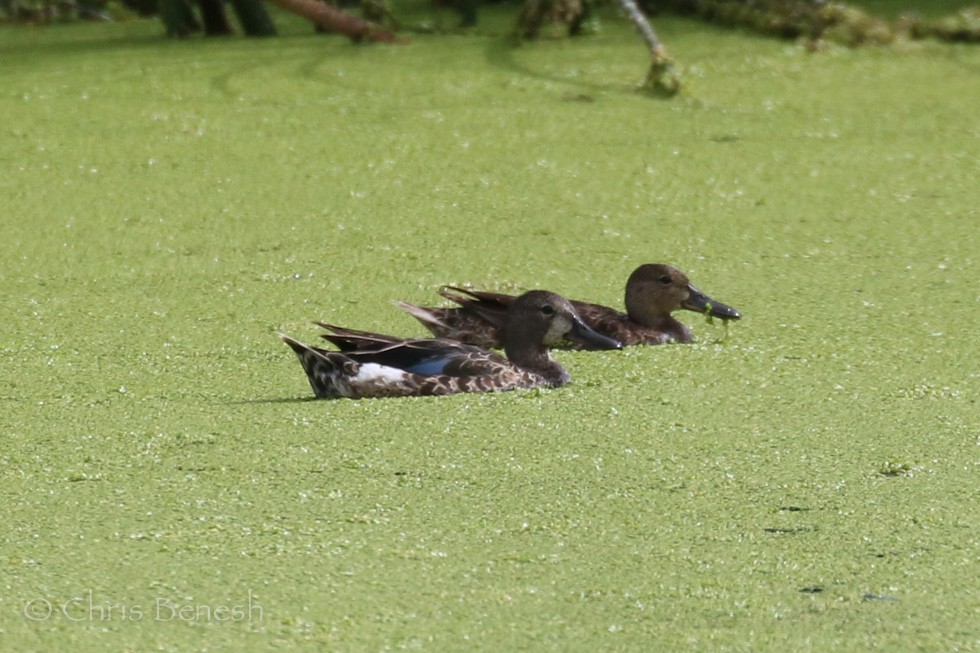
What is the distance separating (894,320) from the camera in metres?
5.11

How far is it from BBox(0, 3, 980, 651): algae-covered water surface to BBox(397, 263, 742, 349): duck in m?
0.12

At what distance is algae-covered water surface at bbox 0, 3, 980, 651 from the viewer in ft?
10.2

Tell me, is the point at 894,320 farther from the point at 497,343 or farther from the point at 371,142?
the point at 371,142

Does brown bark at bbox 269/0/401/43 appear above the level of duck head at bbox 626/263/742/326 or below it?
above

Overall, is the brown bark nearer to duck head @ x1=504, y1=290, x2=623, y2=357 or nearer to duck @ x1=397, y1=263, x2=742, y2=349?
duck @ x1=397, y1=263, x2=742, y2=349

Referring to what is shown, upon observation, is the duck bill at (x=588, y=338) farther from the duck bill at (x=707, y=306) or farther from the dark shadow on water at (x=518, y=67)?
the dark shadow on water at (x=518, y=67)

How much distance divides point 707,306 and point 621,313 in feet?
0.77

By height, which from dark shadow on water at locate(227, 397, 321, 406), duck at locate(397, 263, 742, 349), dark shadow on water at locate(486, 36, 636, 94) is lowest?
dark shadow on water at locate(227, 397, 321, 406)

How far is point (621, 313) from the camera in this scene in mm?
5156

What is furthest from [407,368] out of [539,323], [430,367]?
[539,323]

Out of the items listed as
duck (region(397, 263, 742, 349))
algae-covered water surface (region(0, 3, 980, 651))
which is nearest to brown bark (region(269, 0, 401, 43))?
algae-covered water surface (region(0, 3, 980, 651))

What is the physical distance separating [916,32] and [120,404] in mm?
5153

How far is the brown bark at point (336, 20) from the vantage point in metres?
8.04

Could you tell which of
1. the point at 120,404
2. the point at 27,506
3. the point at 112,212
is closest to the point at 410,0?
the point at 112,212
